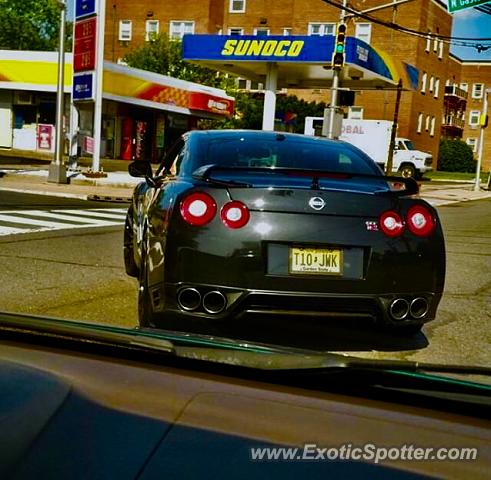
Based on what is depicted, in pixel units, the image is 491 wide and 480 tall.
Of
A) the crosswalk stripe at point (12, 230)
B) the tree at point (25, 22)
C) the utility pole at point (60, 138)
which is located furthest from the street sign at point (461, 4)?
the tree at point (25, 22)

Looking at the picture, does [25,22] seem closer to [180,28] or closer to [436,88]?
[180,28]

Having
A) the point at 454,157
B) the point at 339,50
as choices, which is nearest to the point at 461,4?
the point at 339,50

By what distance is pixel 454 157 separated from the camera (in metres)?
60.6

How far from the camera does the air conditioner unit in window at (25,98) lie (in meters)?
35.8

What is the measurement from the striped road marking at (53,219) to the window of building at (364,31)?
42.2 metres

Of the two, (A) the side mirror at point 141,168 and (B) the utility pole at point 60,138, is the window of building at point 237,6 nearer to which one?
(B) the utility pole at point 60,138

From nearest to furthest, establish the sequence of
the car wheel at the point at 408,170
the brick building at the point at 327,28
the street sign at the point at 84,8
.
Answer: the street sign at the point at 84,8 → the car wheel at the point at 408,170 → the brick building at the point at 327,28

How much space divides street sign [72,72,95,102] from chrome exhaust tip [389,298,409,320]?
17840 millimetres

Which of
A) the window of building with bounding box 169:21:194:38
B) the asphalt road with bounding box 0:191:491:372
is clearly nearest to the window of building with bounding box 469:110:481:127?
the window of building with bounding box 169:21:194:38

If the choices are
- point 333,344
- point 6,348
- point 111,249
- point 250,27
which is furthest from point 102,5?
point 250,27

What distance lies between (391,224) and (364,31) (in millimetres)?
50563

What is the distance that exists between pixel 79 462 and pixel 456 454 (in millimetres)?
914

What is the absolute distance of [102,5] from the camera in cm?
2030

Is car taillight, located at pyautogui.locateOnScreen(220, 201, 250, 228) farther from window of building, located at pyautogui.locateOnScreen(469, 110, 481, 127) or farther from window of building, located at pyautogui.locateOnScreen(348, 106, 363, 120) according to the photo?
window of building, located at pyautogui.locateOnScreen(469, 110, 481, 127)
